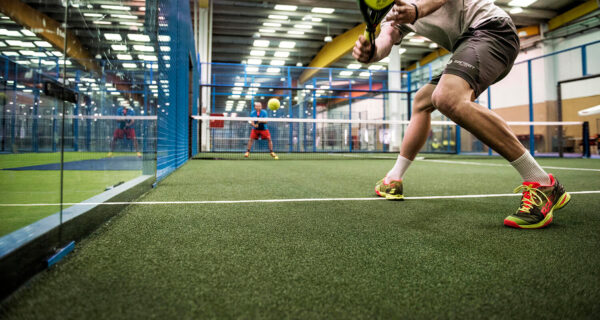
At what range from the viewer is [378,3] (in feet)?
5.18

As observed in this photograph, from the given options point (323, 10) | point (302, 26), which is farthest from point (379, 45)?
point (302, 26)

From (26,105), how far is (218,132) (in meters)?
9.00

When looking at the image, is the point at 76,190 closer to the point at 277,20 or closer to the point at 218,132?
the point at 218,132

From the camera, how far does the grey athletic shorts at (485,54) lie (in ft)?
5.45

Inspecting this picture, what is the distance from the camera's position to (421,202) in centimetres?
217

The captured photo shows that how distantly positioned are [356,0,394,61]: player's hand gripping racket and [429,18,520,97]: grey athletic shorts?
0.46 meters

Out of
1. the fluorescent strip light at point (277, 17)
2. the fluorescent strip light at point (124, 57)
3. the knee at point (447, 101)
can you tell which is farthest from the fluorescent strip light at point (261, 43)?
the knee at point (447, 101)

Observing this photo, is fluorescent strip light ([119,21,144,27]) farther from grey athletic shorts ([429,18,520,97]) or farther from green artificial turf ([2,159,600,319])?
grey athletic shorts ([429,18,520,97])

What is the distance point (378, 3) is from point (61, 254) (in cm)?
166

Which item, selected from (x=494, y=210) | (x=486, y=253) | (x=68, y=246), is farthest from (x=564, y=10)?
(x=68, y=246)

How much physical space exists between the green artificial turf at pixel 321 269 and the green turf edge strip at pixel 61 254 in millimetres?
33

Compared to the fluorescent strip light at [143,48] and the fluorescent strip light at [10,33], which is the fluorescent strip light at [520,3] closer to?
the fluorescent strip light at [143,48]

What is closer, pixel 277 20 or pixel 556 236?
pixel 556 236

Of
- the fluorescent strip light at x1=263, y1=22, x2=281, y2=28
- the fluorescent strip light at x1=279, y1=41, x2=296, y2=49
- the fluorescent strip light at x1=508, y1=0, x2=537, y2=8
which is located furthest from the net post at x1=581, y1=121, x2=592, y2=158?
the fluorescent strip light at x1=279, y1=41, x2=296, y2=49
